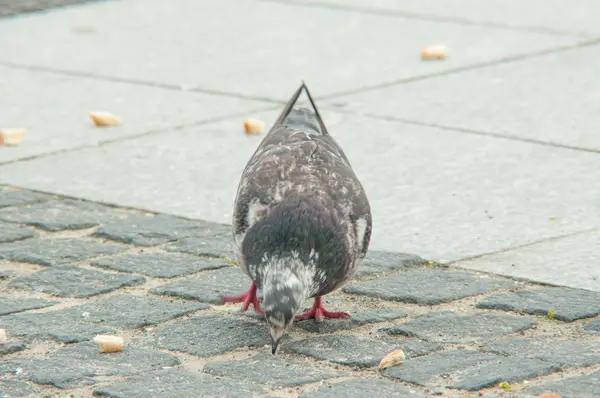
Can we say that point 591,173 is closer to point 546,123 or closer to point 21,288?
point 546,123

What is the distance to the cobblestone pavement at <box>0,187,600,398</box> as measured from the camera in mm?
4684

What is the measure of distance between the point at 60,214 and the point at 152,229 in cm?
61

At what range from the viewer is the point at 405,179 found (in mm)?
7258

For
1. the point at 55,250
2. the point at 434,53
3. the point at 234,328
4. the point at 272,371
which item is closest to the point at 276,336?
the point at 272,371

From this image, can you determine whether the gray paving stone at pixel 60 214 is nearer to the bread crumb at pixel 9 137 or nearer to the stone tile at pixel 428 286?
the bread crumb at pixel 9 137

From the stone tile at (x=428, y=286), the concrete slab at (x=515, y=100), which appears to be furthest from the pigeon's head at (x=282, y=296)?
the concrete slab at (x=515, y=100)

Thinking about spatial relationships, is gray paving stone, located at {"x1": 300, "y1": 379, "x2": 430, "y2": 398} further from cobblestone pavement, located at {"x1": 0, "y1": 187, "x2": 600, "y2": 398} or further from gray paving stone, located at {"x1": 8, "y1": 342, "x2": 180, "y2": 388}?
gray paving stone, located at {"x1": 8, "y1": 342, "x2": 180, "y2": 388}

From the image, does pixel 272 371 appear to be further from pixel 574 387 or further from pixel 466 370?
pixel 574 387

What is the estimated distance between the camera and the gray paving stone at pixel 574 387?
4.50 meters

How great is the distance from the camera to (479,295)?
562 centimetres

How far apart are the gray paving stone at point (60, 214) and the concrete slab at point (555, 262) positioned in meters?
2.09

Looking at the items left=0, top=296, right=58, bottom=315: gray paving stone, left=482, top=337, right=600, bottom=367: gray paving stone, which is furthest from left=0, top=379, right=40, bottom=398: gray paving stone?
left=482, top=337, right=600, bottom=367: gray paving stone

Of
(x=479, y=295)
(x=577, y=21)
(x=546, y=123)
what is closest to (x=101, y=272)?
(x=479, y=295)

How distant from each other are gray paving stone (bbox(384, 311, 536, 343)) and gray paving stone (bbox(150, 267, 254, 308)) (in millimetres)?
878
